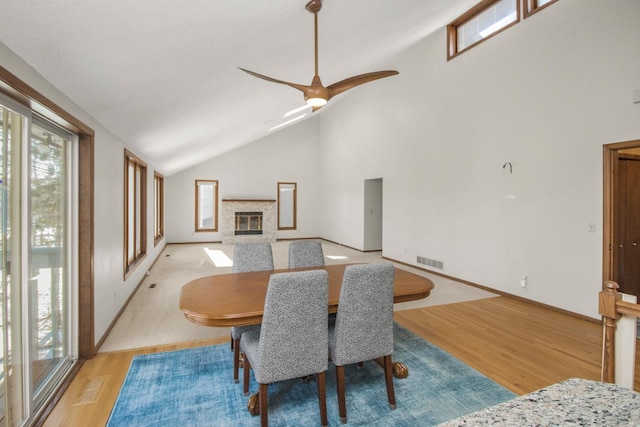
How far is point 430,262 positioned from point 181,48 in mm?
5263

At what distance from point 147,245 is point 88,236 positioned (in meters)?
3.68

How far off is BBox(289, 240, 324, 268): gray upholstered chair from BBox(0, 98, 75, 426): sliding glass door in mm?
1746

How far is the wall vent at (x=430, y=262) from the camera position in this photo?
5.76 meters

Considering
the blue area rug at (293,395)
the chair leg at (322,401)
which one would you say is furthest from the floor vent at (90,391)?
the chair leg at (322,401)

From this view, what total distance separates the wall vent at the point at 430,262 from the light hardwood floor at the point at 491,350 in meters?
1.58

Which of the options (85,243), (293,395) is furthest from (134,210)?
(293,395)

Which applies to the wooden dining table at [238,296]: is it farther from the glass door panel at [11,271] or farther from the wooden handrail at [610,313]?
the wooden handrail at [610,313]

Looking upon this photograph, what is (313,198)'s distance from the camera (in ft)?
36.4

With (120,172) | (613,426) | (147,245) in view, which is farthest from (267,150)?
(613,426)

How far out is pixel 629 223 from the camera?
389 centimetres

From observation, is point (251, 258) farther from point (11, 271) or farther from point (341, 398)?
point (11, 271)

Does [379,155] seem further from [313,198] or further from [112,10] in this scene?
[112,10]

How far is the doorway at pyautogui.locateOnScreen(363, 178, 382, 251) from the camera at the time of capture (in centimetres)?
831

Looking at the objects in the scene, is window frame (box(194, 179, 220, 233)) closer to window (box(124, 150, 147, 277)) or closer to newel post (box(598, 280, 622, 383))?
window (box(124, 150, 147, 277))
